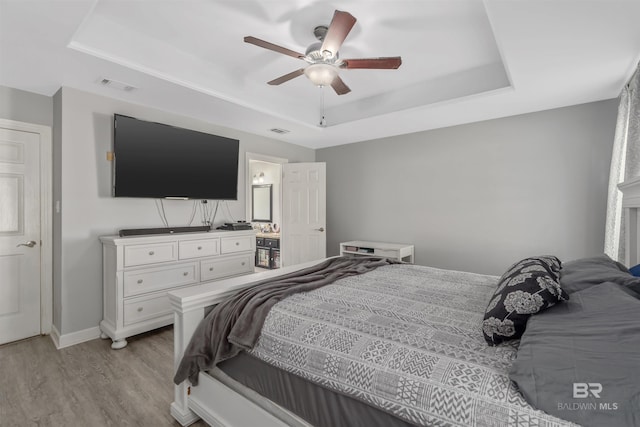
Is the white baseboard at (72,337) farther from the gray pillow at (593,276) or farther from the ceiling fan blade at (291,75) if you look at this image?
the gray pillow at (593,276)

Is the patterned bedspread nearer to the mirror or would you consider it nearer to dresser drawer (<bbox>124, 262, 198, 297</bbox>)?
dresser drawer (<bbox>124, 262, 198, 297</bbox>)

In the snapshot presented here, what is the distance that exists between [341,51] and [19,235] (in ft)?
11.5

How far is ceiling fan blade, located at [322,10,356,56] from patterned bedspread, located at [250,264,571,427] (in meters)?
1.68

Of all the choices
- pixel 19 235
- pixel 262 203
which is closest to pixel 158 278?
pixel 19 235

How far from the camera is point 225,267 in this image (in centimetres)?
365

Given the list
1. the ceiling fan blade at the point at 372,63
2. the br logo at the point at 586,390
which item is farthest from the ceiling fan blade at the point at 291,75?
the br logo at the point at 586,390

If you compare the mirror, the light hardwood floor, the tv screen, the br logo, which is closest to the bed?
the br logo

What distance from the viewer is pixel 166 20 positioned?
2312mm

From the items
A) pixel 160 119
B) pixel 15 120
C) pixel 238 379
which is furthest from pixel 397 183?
pixel 15 120

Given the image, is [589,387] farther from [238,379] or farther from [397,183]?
[397,183]

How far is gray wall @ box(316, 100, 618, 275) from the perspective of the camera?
3184 mm

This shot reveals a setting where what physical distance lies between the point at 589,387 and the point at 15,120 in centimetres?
429

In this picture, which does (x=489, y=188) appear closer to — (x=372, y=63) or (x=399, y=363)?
(x=372, y=63)

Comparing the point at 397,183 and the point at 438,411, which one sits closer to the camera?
the point at 438,411
